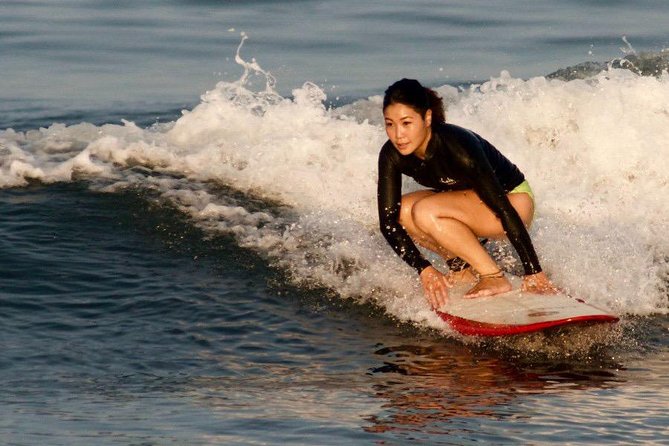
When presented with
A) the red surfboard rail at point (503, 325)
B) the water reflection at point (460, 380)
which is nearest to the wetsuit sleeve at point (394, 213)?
the red surfboard rail at point (503, 325)

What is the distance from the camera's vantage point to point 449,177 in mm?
8070

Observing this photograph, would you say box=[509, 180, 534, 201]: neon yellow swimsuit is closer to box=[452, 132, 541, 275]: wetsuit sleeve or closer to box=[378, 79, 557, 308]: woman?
box=[378, 79, 557, 308]: woman

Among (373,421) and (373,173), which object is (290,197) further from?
(373,421)

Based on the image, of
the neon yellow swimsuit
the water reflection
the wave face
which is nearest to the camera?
the water reflection

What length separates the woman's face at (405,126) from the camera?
7.55m

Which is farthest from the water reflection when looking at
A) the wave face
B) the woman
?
the wave face

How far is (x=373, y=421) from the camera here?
→ 625cm

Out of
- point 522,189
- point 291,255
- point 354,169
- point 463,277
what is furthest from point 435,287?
point 354,169

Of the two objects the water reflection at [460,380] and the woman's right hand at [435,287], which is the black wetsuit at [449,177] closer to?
the woman's right hand at [435,287]

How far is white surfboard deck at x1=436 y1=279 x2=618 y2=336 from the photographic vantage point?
7578mm

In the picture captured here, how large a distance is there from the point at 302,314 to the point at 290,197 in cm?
261

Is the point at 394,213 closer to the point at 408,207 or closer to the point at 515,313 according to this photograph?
the point at 408,207

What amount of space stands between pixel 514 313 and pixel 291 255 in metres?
2.45

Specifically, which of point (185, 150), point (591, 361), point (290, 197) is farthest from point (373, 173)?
point (591, 361)
